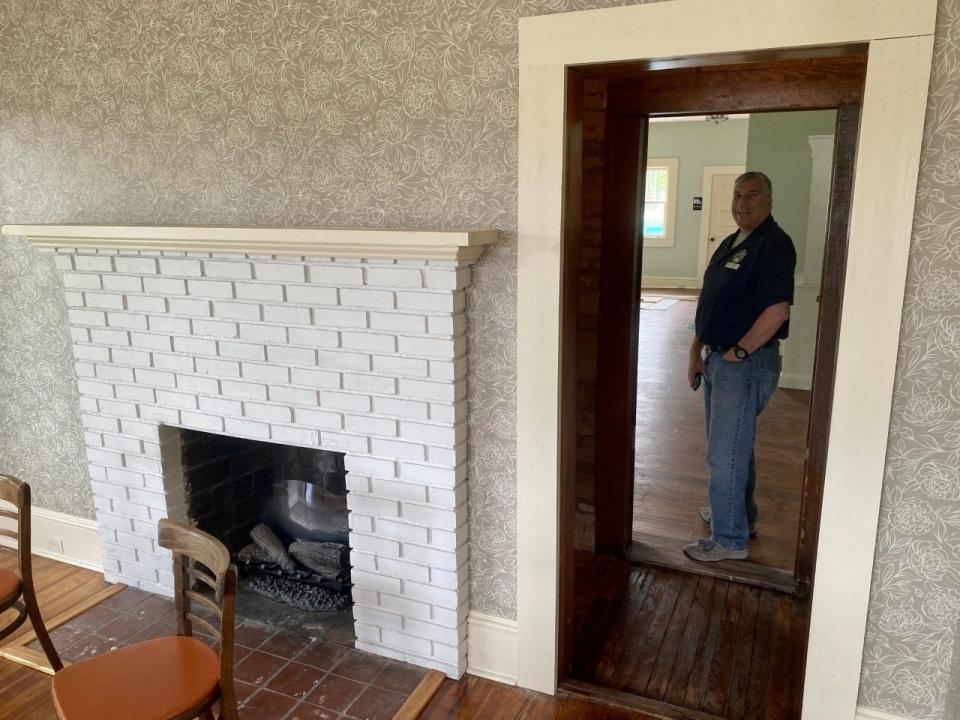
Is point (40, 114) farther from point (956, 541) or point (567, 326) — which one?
point (956, 541)

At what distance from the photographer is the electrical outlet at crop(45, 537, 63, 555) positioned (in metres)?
3.15

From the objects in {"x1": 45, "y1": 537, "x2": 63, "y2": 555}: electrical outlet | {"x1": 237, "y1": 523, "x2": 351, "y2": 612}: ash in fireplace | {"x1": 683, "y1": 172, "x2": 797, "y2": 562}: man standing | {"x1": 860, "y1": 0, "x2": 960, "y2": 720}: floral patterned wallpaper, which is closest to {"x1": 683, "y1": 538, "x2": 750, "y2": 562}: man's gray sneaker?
{"x1": 683, "y1": 172, "x2": 797, "y2": 562}: man standing

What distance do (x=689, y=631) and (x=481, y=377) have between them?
4.26 ft

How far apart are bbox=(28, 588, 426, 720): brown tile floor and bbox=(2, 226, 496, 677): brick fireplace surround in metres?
0.11

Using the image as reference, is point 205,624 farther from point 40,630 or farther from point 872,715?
point 872,715

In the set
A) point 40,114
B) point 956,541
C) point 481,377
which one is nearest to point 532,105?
point 481,377

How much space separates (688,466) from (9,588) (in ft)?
11.3

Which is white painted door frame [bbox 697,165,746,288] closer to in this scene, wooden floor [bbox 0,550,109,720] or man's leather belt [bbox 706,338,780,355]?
man's leather belt [bbox 706,338,780,355]

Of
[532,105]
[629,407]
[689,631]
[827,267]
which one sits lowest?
[689,631]

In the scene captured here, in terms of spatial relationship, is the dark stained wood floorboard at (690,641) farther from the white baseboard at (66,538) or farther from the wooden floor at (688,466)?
the white baseboard at (66,538)

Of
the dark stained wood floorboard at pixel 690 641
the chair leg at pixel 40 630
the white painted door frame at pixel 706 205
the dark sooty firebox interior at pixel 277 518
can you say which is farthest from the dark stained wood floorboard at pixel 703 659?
the white painted door frame at pixel 706 205

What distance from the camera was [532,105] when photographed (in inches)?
76.1

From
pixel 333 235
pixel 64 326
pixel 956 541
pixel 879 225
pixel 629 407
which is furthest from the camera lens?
pixel 629 407

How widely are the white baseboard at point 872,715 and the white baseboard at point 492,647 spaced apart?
978 millimetres
